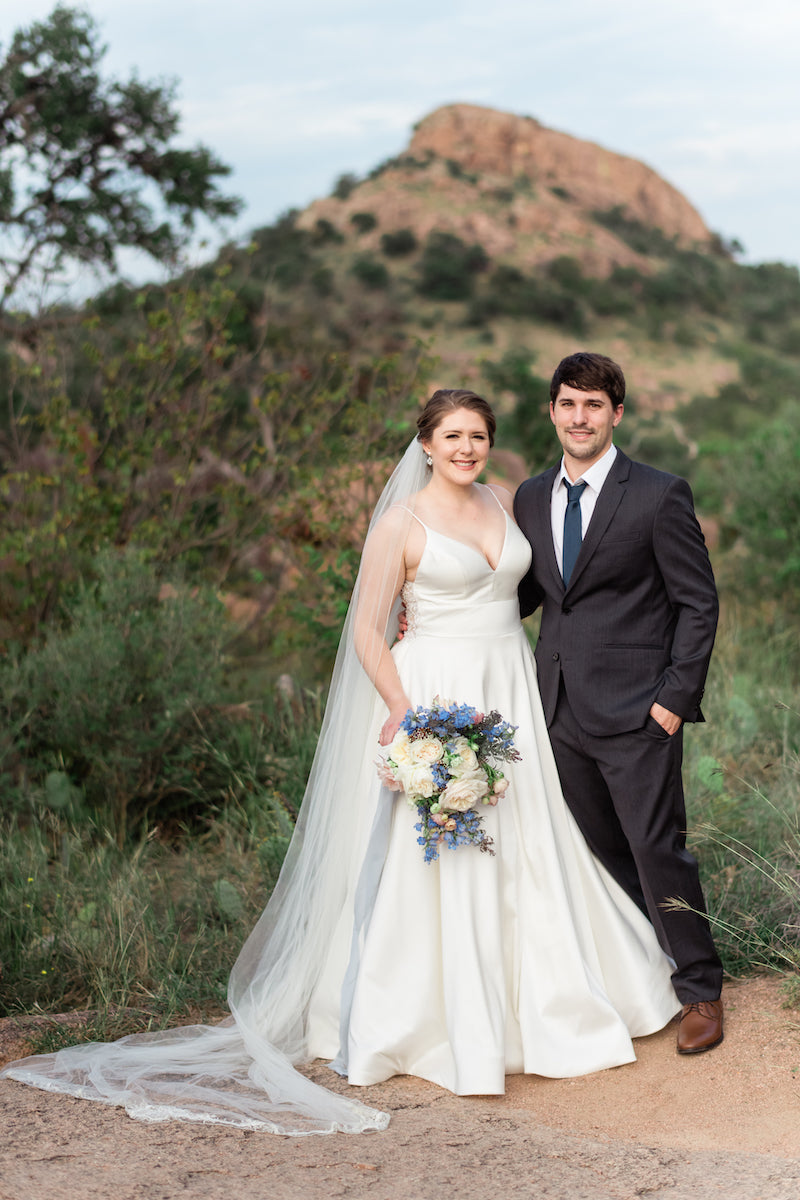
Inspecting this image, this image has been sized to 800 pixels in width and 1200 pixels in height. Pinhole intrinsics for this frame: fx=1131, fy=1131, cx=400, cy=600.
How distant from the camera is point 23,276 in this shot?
364 inches

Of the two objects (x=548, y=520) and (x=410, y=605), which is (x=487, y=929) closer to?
(x=410, y=605)

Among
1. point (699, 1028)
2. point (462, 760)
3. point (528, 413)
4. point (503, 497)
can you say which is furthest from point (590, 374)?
point (528, 413)

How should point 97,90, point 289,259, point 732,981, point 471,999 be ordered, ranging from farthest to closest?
1. point 289,259
2. point 97,90
3. point 732,981
4. point 471,999

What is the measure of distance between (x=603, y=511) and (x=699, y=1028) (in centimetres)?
176

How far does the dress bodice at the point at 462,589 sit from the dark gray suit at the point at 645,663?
0.19 meters

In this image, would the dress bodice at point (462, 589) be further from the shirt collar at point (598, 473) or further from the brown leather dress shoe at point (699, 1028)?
the brown leather dress shoe at point (699, 1028)

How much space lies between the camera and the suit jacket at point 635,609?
3734 millimetres

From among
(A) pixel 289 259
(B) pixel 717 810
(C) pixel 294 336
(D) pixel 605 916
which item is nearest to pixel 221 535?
(B) pixel 717 810

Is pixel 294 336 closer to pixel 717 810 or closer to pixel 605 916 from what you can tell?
pixel 717 810

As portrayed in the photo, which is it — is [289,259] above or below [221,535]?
above

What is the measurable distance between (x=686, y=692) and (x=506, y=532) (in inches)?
33.6

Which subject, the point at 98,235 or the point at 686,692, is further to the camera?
the point at 98,235

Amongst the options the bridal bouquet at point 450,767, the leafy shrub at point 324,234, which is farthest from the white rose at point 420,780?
the leafy shrub at point 324,234

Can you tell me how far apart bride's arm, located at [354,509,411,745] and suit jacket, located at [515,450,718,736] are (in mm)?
552
